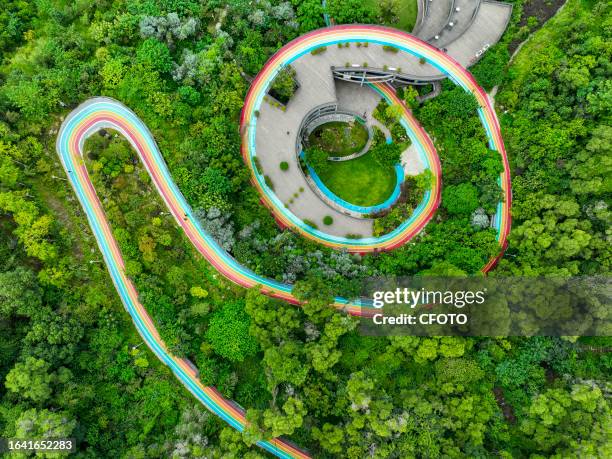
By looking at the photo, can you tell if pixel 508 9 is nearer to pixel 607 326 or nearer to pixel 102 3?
pixel 607 326

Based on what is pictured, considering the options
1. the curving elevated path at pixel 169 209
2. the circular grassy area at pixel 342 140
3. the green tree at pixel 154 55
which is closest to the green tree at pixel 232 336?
the curving elevated path at pixel 169 209

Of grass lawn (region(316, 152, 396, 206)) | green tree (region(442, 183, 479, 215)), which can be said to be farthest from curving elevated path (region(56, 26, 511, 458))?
grass lawn (region(316, 152, 396, 206))

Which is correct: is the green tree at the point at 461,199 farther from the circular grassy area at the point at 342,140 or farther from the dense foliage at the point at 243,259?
the circular grassy area at the point at 342,140

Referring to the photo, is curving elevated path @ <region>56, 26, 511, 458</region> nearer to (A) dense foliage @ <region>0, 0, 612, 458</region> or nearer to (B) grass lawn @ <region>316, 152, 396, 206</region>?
(A) dense foliage @ <region>0, 0, 612, 458</region>

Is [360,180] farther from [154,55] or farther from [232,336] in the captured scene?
[154,55]

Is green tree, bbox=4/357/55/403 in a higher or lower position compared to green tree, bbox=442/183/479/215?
lower

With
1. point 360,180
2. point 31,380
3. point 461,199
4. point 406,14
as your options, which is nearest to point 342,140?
point 360,180
